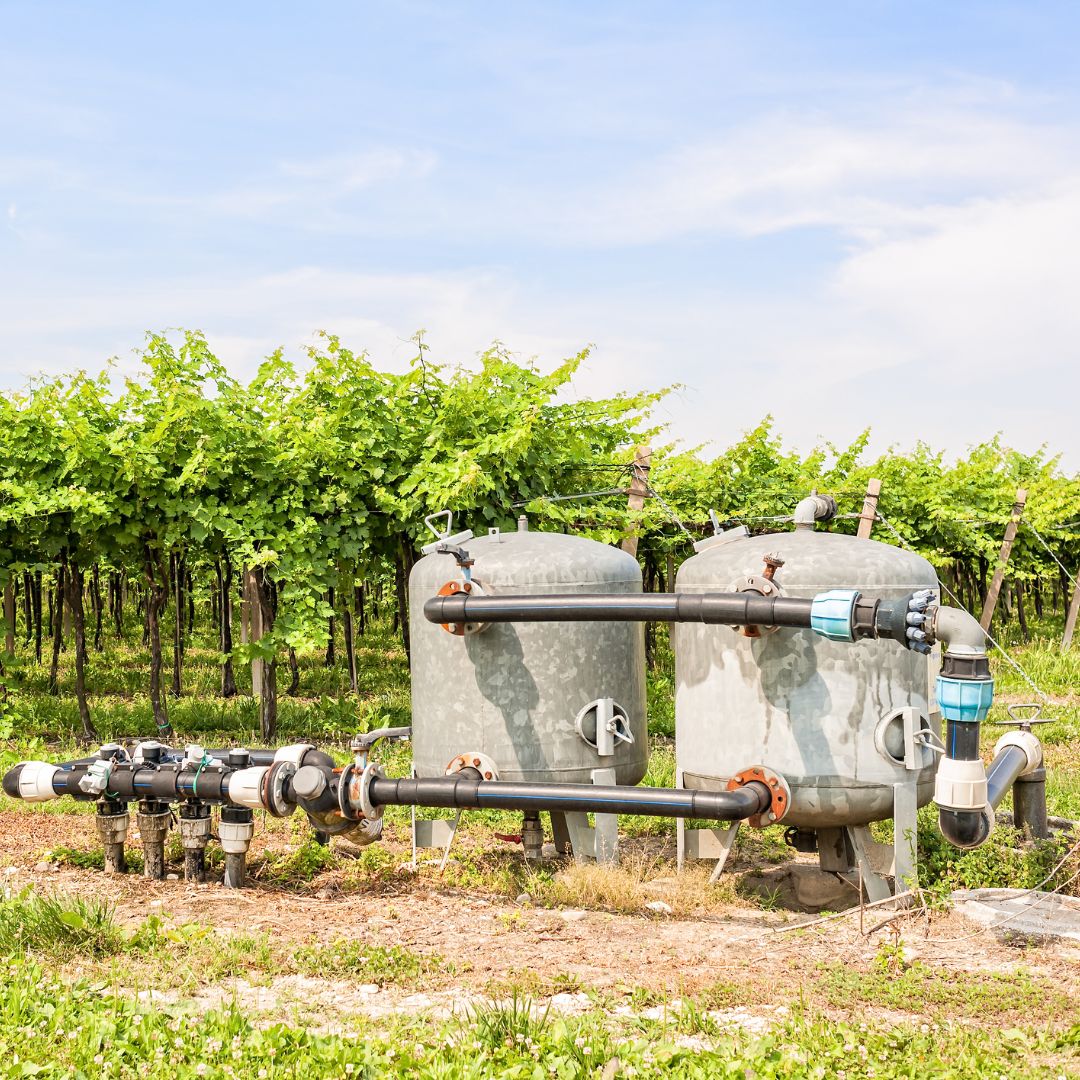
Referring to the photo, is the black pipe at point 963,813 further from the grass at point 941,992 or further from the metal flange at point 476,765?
the metal flange at point 476,765

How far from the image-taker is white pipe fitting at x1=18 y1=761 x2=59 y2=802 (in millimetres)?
6250

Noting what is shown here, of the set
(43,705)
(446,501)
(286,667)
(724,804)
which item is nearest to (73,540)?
(43,705)

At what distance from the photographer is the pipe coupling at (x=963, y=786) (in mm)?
4574

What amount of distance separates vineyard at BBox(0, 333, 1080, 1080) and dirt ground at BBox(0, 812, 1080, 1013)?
0.02 meters

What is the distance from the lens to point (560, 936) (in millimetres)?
4980

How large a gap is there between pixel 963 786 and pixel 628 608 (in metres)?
1.73

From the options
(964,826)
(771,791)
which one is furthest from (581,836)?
Answer: (964,826)

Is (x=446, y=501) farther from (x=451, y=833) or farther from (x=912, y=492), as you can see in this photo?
(x=912, y=492)

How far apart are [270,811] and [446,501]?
12.9 feet

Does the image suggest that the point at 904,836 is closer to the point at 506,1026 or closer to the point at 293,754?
the point at 506,1026

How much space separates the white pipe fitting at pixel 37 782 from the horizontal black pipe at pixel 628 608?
2333 millimetres

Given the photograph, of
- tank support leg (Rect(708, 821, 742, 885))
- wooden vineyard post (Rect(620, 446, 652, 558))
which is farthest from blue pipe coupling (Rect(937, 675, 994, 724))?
wooden vineyard post (Rect(620, 446, 652, 558))

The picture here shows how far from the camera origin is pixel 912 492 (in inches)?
655

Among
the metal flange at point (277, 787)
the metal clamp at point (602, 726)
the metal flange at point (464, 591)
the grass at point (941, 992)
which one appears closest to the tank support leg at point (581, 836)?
the metal clamp at point (602, 726)
